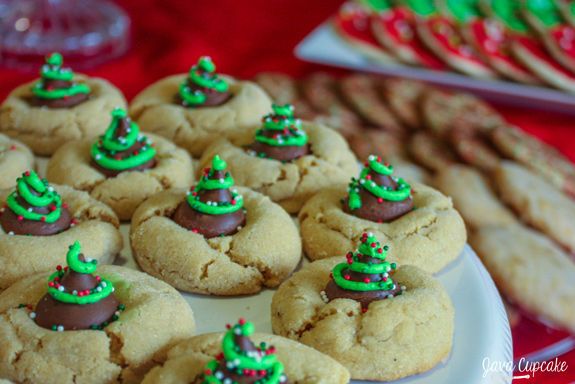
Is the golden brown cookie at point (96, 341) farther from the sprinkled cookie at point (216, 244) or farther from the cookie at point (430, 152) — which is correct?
the cookie at point (430, 152)

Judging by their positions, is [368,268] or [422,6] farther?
[422,6]

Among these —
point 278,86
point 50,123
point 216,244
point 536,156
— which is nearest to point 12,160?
point 50,123

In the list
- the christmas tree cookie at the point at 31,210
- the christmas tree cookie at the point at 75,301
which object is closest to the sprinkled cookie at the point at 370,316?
the christmas tree cookie at the point at 75,301

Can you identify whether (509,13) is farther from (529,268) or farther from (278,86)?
(529,268)

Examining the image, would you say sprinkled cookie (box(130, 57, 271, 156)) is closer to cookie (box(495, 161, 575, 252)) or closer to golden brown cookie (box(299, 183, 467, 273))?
golden brown cookie (box(299, 183, 467, 273))

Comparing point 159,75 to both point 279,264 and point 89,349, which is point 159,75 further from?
point 89,349

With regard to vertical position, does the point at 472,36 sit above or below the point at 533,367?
Result: above

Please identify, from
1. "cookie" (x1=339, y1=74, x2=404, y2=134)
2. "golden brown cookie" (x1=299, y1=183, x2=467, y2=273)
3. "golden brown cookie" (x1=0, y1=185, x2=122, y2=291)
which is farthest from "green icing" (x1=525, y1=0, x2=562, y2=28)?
"golden brown cookie" (x1=0, y1=185, x2=122, y2=291)

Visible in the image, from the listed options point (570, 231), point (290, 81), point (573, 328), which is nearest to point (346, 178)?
point (573, 328)
